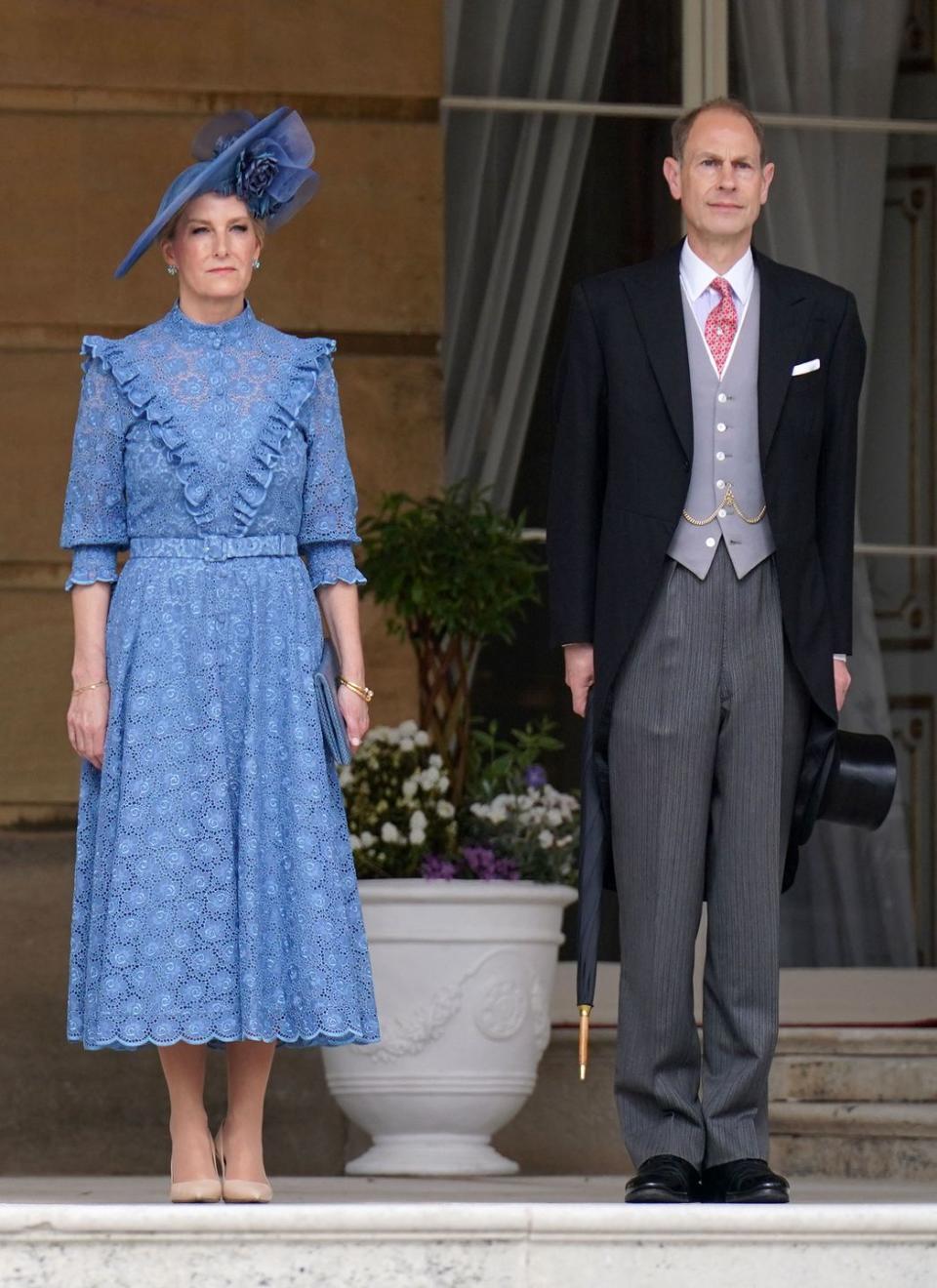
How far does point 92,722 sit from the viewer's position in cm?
441

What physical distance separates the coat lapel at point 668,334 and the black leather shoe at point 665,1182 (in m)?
1.15

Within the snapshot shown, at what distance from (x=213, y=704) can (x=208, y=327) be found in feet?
2.11

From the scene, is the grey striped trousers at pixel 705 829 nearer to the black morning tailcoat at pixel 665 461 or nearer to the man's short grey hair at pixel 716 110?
the black morning tailcoat at pixel 665 461

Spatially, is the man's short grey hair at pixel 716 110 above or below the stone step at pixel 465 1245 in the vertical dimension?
above

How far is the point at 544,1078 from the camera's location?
6477 mm

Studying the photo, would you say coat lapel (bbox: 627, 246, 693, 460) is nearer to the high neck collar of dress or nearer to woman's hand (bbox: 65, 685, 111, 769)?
the high neck collar of dress

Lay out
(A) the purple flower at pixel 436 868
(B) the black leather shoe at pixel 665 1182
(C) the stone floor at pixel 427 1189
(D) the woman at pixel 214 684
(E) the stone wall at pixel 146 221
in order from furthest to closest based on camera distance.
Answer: (E) the stone wall at pixel 146 221 → (A) the purple flower at pixel 436 868 → (C) the stone floor at pixel 427 1189 → (D) the woman at pixel 214 684 → (B) the black leather shoe at pixel 665 1182

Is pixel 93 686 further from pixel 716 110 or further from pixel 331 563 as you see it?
pixel 716 110

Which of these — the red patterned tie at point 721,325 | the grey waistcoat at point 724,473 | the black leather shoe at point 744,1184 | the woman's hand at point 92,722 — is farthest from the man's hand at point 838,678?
the woman's hand at point 92,722

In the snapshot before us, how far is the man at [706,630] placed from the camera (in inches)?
173

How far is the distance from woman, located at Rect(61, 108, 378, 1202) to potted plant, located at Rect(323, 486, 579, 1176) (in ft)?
4.89

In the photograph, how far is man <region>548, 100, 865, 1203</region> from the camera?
14.4ft

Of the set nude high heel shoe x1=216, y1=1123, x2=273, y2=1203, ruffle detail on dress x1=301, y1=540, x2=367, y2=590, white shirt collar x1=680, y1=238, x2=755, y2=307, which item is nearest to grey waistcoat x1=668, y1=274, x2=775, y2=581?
white shirt collar x1=680, y1=238, x2=755, y2=307

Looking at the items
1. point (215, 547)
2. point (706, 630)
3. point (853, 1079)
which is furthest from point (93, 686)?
point (853, 1079)
